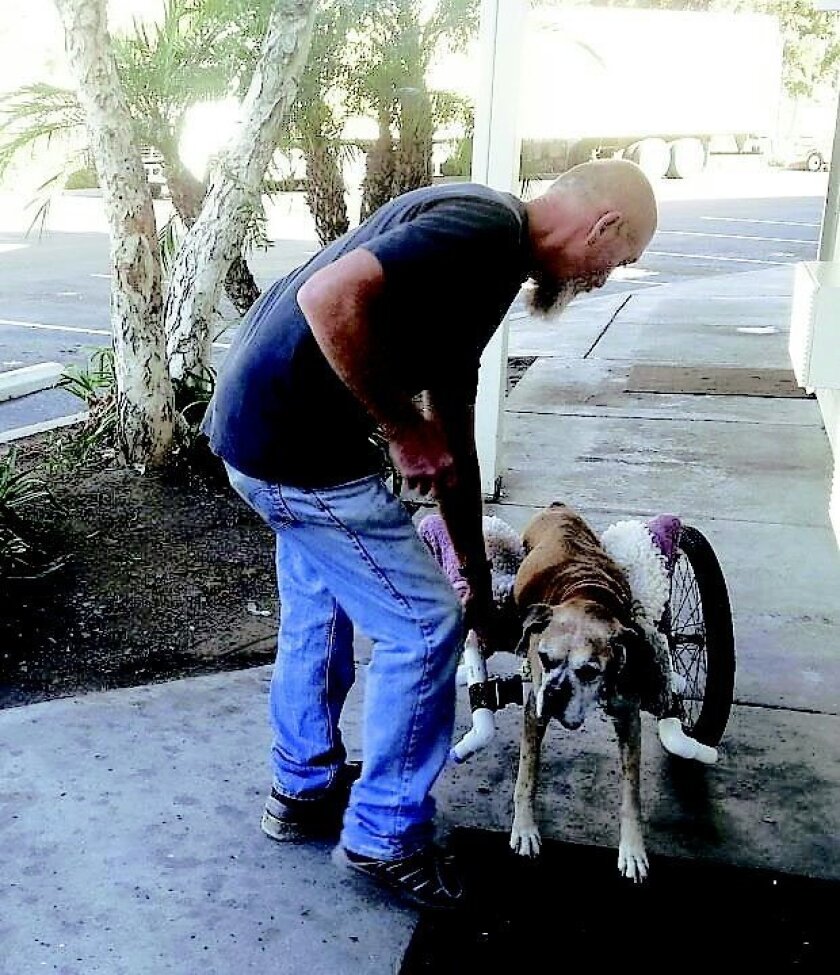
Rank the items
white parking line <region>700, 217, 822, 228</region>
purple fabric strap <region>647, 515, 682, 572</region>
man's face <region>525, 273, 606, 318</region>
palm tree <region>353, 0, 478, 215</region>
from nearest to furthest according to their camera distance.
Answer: man's face <region>525, 273, 606, 318</region>, purple fabric strap <region>647, 515, 682, 572</region>, palm tree <region>353, 0, 478, 215</region>, white parking line <region>700, 217, 822, 228</region>

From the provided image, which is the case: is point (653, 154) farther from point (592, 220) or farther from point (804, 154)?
point (592, 220)

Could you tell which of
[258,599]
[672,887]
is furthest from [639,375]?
[672,887]

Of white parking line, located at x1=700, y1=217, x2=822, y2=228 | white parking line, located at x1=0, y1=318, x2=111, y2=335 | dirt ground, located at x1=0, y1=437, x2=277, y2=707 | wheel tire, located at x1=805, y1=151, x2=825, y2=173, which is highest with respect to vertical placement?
dirt ground, located at x1=0, y1=437, x2=277, y2=707

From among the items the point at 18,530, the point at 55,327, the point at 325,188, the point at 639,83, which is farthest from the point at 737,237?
the point at 18,530

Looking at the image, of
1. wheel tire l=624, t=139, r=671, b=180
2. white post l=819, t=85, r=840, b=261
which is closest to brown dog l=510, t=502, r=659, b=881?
white post l=819, t=85, r=840, b=261

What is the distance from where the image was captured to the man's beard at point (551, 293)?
2.61 metres

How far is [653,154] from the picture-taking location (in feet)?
72.6

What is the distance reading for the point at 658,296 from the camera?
12.9 meters

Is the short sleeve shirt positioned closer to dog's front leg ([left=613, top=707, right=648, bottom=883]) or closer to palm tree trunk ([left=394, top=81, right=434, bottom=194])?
dog's front leg ([left=613, top=707, right=648, bottom=883])

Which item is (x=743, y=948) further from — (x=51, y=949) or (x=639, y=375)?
(x=639, y=375)

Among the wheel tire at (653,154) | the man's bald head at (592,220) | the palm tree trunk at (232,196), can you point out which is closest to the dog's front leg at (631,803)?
the man's bald head at (592,220)

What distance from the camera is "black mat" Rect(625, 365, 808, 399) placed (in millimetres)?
8391

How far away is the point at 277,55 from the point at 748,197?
2342 cm

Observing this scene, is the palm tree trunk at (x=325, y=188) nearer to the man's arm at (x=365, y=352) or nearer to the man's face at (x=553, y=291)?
the man's face at (x=553, y=291)
